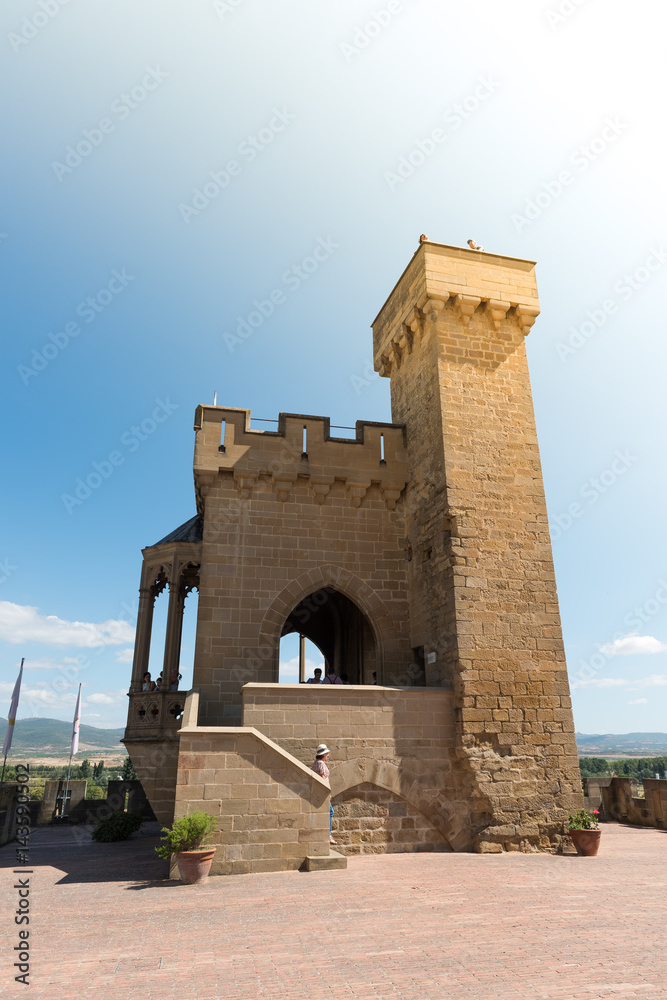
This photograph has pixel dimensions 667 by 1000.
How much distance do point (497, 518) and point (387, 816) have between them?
564 cm

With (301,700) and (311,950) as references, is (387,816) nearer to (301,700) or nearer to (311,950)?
(301,700)

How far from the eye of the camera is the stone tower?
32.1 feet

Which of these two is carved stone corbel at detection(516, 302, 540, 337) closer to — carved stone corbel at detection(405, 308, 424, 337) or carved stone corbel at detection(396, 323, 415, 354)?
carved stone corbel at detection(405, 308, 424, 337)

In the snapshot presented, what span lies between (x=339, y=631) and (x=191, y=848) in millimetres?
10727

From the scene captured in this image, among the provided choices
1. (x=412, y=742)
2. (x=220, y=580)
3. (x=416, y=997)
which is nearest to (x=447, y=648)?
(x=412, y=742)

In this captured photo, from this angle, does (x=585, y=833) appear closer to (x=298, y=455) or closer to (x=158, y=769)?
(x=158, y=769)

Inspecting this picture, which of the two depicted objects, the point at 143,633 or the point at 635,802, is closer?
the point at 143,633

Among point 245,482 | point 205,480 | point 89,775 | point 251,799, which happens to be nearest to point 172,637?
point 205,480

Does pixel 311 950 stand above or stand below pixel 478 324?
below

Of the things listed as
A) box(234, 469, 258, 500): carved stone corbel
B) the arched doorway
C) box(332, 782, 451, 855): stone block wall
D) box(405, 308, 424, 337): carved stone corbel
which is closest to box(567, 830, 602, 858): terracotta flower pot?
box(332, 782, 451, 855): stone block wall

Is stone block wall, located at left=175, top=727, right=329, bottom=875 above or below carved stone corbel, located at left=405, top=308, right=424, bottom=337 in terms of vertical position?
below

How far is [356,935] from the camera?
5168 mm

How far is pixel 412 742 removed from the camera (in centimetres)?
1038

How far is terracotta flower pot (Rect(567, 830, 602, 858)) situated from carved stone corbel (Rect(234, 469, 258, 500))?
8.65 meters
